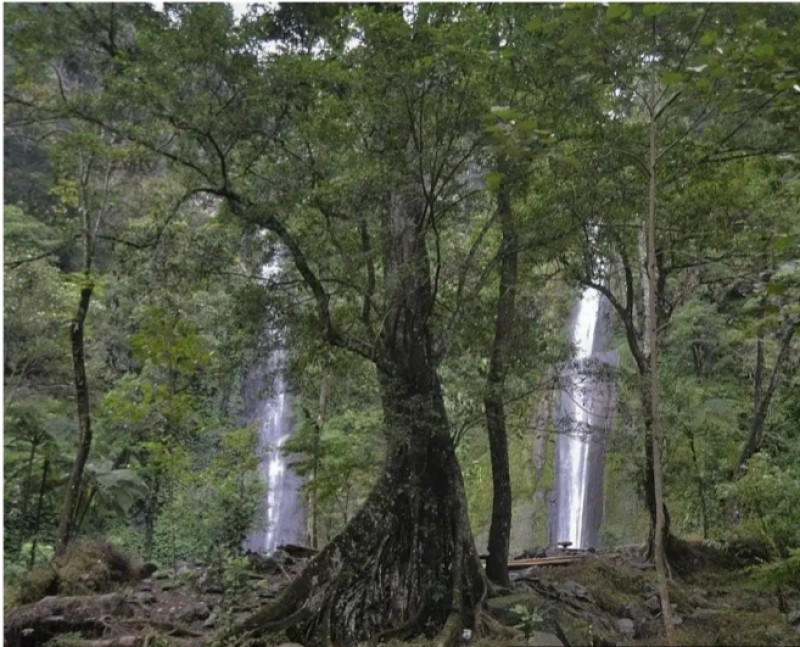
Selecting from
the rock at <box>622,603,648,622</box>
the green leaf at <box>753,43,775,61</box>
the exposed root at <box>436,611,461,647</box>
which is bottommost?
the exposed root at <box>436,611,461,647</box>

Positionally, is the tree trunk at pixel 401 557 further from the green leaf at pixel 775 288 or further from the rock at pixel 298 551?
the green leaf at pixel 775 288

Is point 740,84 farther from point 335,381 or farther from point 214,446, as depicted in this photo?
point 214,446

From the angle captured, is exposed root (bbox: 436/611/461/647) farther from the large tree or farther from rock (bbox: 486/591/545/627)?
rock (bbox: 486/591/545/627)

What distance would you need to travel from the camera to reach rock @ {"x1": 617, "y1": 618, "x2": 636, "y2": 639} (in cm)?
591

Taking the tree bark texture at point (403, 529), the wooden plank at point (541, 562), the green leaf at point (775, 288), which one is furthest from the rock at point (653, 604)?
the green leaf at point (775, 288)

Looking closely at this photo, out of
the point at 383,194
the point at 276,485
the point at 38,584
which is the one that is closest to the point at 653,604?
the point at 383,194

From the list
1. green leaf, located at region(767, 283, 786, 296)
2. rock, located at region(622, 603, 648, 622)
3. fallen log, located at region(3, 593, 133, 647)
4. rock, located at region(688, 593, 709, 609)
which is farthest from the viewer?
rock, located at region(688, 593, 709, 609)

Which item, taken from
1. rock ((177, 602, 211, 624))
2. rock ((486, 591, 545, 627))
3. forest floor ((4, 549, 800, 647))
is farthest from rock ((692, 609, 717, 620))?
rock ((177, 602, 211, 624))

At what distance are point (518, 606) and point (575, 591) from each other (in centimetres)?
284

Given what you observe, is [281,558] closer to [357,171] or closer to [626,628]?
[626,628]

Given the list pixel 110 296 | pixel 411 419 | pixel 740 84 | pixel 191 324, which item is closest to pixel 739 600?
pixel 411 419

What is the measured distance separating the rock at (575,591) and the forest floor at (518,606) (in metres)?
0.01

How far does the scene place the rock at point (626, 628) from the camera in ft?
19.4

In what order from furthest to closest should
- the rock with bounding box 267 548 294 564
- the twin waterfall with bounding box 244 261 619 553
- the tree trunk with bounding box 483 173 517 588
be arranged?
the twin waterfall with bounding box 244 261 619 553 → the rock with bounding box 267 548 294 564 → the tree trunk with bounding box 483 173 517 588
